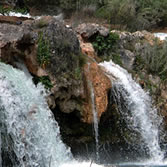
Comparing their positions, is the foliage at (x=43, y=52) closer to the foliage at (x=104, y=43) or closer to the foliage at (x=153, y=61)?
the foliage at (x=104, y=43)

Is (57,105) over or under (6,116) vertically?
under

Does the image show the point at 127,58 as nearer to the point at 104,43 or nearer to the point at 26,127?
the point at 104,43

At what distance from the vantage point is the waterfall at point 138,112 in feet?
21.3

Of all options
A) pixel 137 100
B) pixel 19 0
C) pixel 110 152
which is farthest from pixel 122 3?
pixel 110 152

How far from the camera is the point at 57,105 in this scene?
18.1ft

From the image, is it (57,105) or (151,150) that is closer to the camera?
(57,105)

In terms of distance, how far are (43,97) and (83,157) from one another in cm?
148

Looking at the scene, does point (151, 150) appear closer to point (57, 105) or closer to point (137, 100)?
point (137, 100)

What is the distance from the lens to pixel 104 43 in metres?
7.99

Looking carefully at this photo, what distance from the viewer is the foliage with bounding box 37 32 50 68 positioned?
17.9 ft

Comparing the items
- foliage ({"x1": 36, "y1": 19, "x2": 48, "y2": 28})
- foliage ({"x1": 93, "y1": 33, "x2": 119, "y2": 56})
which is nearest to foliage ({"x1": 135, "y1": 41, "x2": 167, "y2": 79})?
foliage ({"x1": 93, "y1": 33, "x2": 119, "y2": 56})

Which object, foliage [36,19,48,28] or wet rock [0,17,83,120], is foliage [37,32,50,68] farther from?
foliage [36,19,48,28]

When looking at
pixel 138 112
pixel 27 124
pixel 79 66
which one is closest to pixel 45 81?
pixel 79 66

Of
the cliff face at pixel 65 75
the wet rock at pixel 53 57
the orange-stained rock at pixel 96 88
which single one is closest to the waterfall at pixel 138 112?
the cliff face at pixel 65 75
